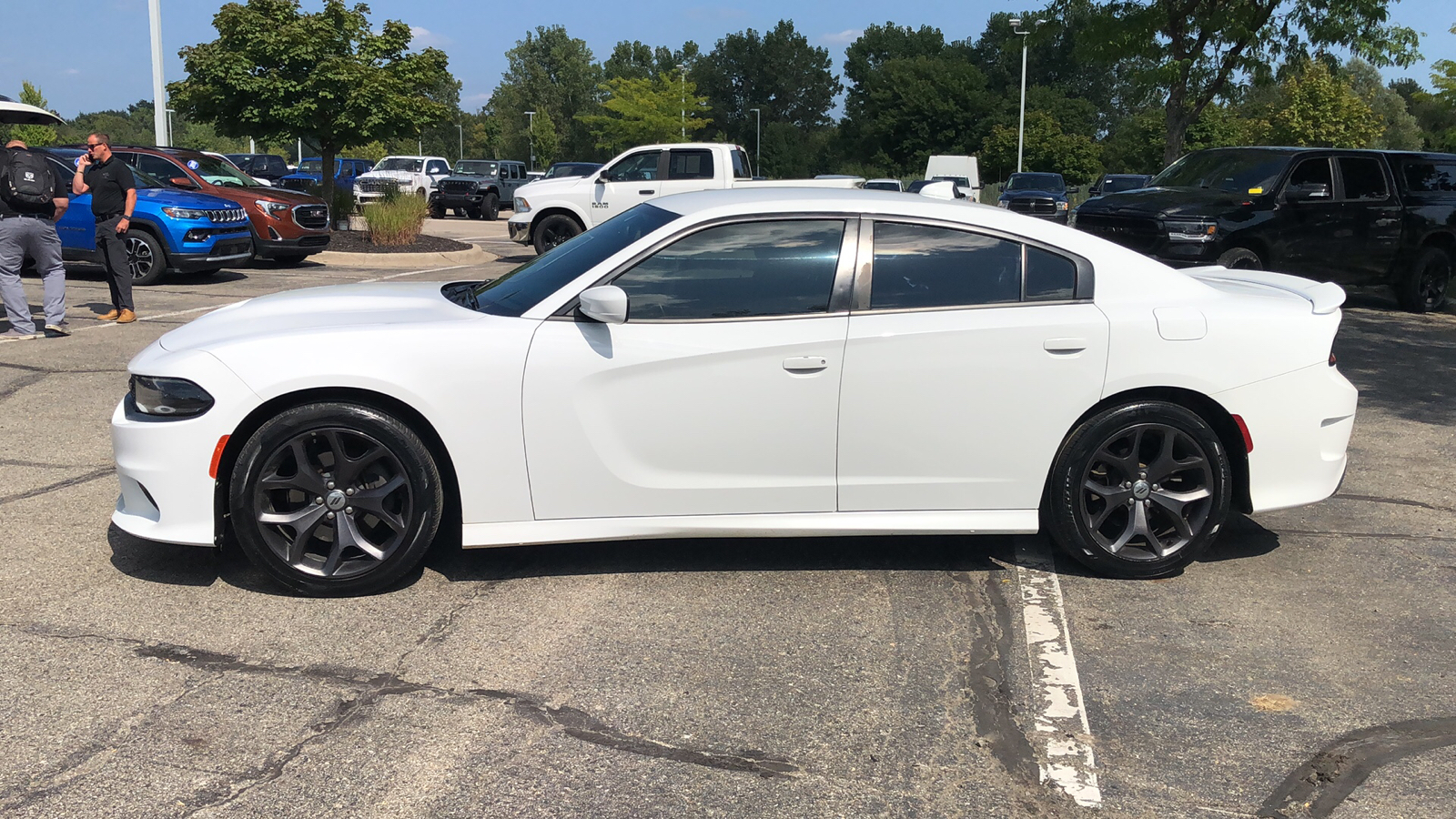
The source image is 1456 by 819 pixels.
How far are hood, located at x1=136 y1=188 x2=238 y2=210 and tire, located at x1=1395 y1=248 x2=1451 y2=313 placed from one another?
14519 millimetres

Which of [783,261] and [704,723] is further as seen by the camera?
[783,261]

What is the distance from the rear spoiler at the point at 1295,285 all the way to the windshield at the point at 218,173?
14.2m

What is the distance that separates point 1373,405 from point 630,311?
6.64m

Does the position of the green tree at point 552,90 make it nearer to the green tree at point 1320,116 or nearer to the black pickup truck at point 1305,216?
the green tree at point 1320,116

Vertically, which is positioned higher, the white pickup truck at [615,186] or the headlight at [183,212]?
the white pickup truck at [615,186]

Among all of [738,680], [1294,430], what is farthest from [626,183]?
[738,680]

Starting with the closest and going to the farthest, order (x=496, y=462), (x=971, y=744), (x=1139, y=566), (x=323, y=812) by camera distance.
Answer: (x=323, y=812) < (x=971, y=744) < (x=496, y=462) < (x=1139, y=566)

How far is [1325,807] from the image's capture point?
10.4 ft

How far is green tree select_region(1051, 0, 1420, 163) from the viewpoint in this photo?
795 inches

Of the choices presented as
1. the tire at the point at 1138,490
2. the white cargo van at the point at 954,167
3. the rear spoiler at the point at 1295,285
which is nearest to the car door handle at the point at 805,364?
the tire at the point at 1138,490

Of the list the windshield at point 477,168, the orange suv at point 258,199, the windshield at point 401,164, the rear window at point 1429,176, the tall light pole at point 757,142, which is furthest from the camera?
the tall light pole at point 757,142

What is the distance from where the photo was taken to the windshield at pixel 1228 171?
42.7 feet

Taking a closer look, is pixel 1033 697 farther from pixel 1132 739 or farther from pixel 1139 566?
pixel 1139 566

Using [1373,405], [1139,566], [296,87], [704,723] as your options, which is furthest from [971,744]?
[296,87]
